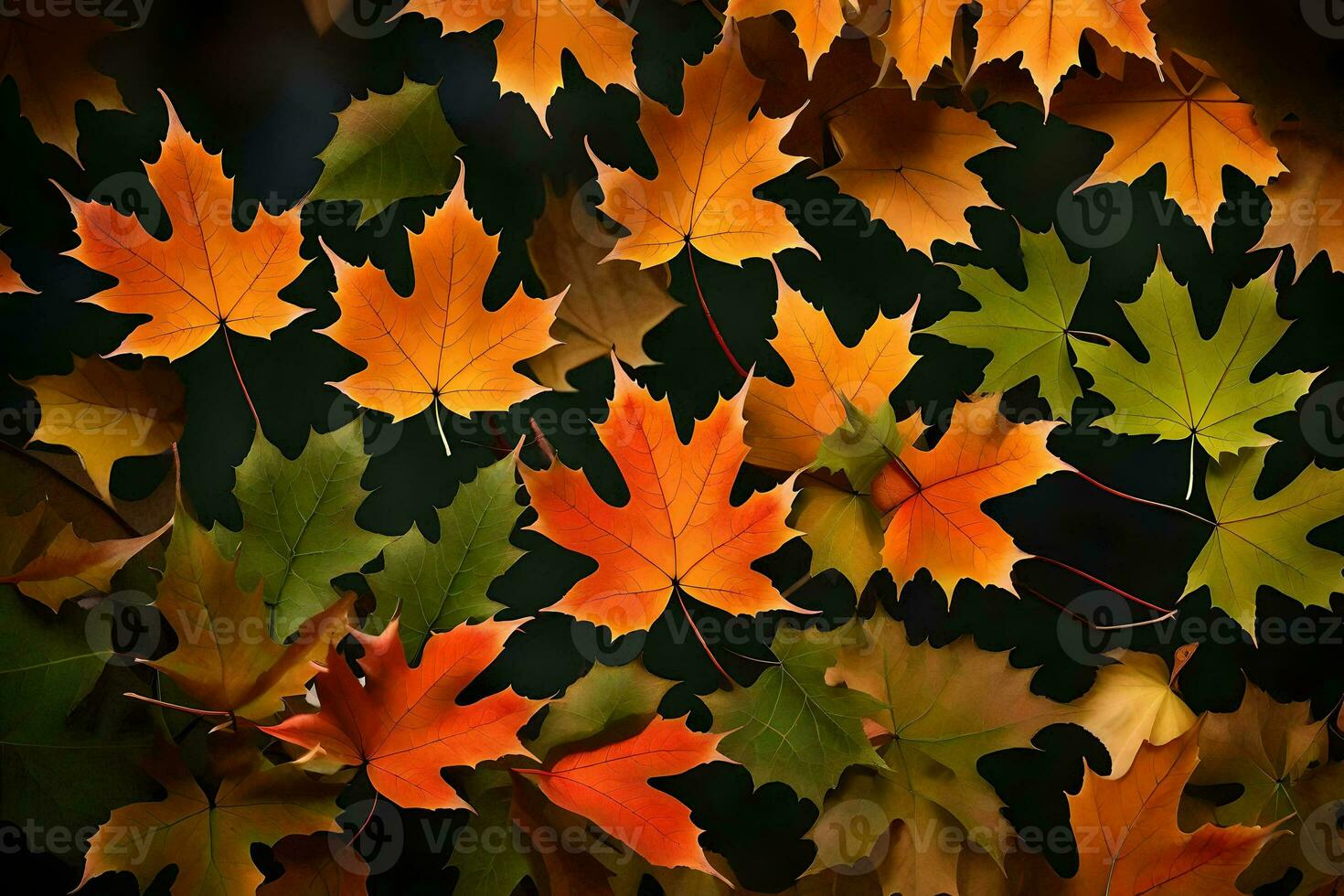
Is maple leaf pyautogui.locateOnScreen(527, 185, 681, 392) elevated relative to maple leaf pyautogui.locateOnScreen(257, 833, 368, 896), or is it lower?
elevated

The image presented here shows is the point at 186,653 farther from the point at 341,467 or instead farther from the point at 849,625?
the point at 849,625

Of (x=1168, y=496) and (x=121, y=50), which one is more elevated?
(x=121, y=50)

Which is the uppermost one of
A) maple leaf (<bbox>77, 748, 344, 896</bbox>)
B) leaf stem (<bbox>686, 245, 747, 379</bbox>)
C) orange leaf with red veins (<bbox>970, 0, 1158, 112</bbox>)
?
orange leaf with red veins (<bbox>970, 0, 1158, 112</bbox>)

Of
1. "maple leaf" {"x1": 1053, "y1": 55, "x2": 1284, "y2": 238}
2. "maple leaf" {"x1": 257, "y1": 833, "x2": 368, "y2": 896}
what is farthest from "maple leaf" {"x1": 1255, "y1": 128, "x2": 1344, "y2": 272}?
"maple leaf" {"x1": 257, "y1": 833, "x2": 368, "y2": 896}

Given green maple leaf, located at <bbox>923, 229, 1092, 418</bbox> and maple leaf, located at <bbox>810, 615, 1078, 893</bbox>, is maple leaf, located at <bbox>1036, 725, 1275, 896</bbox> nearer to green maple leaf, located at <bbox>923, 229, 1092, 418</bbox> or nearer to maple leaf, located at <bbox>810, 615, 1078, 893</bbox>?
maple leaf, located at <bbox>810, 615, 1078, 893</bbox>

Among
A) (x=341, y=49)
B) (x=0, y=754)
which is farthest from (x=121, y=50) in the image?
(x=0, y=754)

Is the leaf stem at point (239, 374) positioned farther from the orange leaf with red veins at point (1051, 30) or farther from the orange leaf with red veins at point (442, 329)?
the orange leaf with red veins at point (1051, 30)
